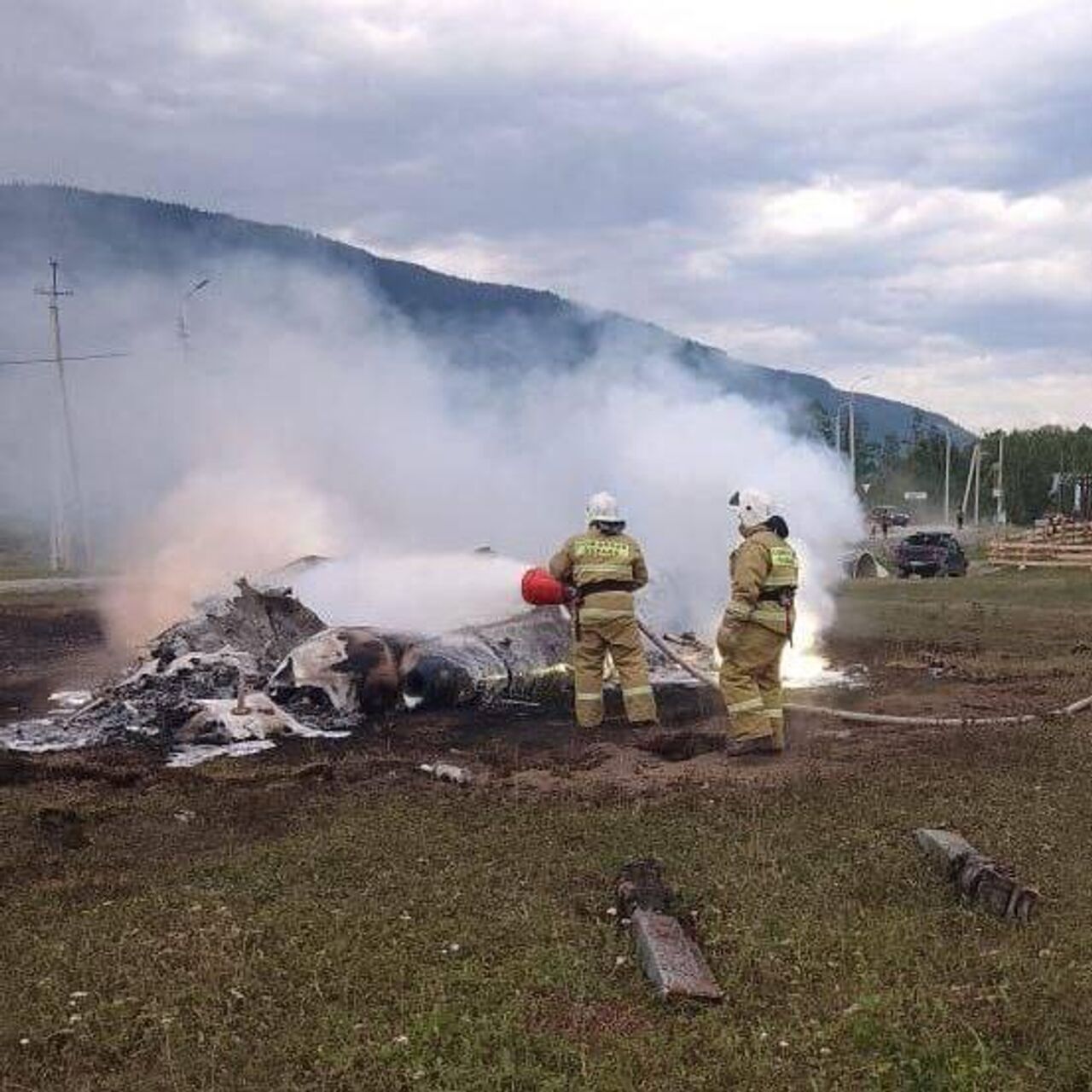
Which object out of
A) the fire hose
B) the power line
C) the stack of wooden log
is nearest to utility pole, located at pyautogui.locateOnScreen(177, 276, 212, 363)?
the power line

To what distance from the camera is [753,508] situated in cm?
975

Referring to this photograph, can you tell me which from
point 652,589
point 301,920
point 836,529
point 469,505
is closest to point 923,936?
point 301,920

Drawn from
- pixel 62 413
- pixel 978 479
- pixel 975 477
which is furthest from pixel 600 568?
pixel 975 477

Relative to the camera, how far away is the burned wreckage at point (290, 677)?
34.1 feet

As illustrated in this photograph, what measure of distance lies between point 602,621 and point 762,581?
63.5 inches

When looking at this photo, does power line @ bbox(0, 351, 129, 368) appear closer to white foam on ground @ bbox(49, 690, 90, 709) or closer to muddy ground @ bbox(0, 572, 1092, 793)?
muddy ground @ bbox(0, 572, 1092, 793)

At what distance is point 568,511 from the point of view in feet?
56.4

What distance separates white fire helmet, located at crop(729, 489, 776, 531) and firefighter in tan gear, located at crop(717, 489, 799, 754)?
6.3 inches

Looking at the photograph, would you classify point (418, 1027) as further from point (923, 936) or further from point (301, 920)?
point (923, 936)

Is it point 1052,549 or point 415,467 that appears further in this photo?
point 1052,549

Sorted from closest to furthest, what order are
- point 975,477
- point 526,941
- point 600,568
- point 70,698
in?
point 526,941 → point 600,568 → point 70,698 → point 975,477

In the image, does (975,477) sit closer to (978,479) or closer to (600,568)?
(978,479)

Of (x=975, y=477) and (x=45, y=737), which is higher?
(x=45, y=737)

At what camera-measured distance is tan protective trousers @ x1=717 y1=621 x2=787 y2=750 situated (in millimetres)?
9188
